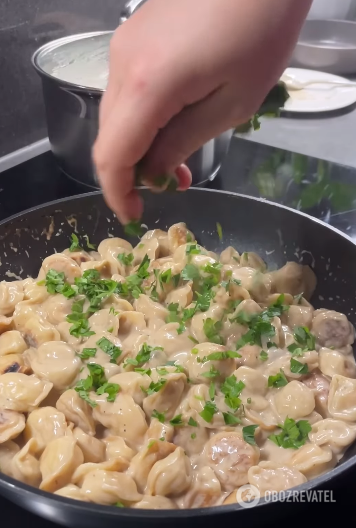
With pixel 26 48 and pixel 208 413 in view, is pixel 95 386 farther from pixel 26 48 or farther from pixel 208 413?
pixel 26 48

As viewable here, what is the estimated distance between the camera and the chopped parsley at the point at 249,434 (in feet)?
3.51

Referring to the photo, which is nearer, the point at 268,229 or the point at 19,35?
the point at 268,229

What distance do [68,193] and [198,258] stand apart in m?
0.55

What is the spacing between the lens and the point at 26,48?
1919 millimetres

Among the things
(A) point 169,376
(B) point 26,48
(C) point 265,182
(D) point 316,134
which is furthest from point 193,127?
(D) point 316,134

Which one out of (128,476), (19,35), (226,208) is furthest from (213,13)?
(19,35)

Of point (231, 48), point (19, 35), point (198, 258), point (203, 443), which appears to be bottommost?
point (203, 443)

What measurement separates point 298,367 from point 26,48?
56.8 inches

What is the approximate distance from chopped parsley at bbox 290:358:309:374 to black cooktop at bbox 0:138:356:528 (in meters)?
0.52

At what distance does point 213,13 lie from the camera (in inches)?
27.7

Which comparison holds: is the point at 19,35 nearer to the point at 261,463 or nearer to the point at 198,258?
the point at 198,258

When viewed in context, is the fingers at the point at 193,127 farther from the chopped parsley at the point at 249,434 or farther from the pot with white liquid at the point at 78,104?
the pot with white liquid at the point at 78,104

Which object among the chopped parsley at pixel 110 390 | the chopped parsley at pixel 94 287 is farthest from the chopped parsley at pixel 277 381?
the chopped parsley at pixel 94 287

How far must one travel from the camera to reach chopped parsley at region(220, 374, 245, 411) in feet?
3.78
